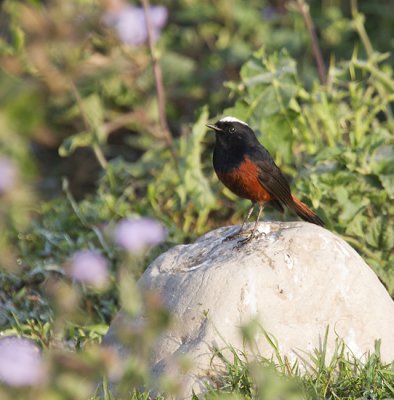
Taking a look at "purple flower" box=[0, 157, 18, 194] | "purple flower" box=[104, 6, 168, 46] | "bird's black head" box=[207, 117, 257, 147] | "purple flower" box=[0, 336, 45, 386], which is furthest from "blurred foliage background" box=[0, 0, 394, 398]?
A: "purple flower" box=[0, 157, 18, 194]

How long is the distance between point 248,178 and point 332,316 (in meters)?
0.84

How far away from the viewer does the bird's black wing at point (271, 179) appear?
3742 millimetres

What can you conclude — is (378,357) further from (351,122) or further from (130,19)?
(130,19)

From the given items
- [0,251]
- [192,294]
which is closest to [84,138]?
[192,294]

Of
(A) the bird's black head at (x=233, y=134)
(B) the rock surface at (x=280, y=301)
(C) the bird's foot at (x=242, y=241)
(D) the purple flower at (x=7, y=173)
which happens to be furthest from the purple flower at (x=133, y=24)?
(D) the purple flower at (x=7, y=173)

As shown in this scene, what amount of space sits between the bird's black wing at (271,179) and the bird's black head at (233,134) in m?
0.09

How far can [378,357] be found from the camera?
304cm

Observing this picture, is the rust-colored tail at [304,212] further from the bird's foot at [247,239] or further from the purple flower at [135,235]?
the purple flower at [135,235]

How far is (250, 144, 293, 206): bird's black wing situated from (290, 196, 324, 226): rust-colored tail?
1.5 inches

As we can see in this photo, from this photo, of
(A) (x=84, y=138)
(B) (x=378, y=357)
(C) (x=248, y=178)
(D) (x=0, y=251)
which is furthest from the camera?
(A) (x=84, y=138)

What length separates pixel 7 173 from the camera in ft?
3.60

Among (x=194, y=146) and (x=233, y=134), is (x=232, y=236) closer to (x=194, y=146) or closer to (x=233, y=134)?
(x=233, y=134)

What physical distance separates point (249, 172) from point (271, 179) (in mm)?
110

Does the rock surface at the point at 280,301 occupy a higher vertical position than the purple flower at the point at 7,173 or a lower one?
lower
